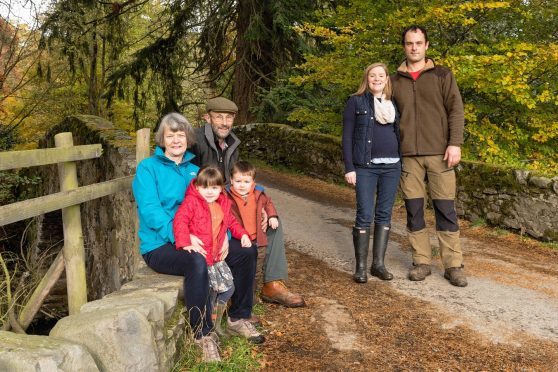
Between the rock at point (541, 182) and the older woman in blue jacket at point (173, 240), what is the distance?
4434 millimetres

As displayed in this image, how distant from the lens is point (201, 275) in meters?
3.23

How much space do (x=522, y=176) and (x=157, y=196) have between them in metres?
5.08

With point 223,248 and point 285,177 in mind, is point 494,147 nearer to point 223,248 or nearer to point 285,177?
point 285,177

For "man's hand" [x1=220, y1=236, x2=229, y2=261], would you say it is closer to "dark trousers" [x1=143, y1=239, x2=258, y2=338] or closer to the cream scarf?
"dark trousers" [x1=143, y1=239, x2=258, y2=338]

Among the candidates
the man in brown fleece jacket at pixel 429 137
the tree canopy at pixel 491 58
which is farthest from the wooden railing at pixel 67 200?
the tree canopy at pixel 491 58

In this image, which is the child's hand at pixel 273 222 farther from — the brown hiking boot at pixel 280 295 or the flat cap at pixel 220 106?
the flat cap at pixel 220 106

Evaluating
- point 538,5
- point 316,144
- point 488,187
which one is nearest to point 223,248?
point 488,187

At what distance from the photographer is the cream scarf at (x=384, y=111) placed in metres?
4.43

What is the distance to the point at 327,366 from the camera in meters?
3.29

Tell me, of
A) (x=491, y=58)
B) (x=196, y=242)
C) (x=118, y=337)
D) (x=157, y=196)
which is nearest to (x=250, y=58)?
(x=491, y=58)

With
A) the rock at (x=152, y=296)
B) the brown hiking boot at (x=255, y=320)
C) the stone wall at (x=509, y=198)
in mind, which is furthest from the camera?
the stone wall at (x=509, y=198)

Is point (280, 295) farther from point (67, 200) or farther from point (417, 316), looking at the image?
point (67, 200)

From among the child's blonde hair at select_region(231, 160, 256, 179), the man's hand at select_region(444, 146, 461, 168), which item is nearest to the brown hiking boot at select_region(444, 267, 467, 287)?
the man's hand at select_region(444, 146, 461, 168)

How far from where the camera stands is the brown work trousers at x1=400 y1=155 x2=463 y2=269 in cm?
461
